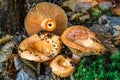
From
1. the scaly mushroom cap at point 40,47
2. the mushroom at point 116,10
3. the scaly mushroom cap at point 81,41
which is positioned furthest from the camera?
the mushroom at point 116,10

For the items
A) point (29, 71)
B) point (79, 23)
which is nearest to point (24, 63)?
point (29, 71)

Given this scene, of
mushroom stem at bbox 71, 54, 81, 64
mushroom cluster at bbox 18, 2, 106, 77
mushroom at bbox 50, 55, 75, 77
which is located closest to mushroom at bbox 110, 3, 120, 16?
mushroom cluster at bbox 18, 2, 106, 77

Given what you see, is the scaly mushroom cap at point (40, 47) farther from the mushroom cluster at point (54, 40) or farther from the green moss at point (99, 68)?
the green moss at point (99, 68)

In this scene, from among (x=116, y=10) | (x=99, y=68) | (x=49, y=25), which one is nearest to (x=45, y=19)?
(x=49, y=25)

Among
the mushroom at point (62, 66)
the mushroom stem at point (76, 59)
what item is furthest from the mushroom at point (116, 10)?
the mushroom at point (62, 66)

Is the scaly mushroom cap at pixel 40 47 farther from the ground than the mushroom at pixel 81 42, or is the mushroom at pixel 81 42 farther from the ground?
the mushroom at pixel 81 42

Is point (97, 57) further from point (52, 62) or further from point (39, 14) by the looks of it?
point (39, 14)
